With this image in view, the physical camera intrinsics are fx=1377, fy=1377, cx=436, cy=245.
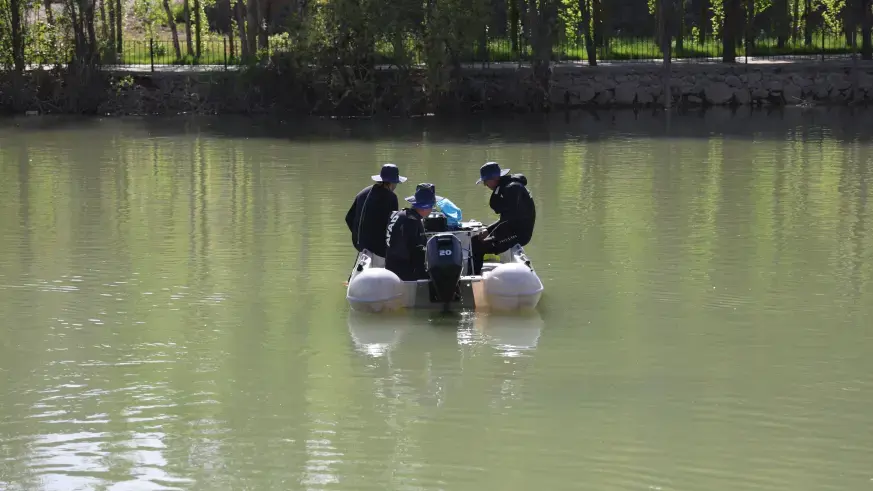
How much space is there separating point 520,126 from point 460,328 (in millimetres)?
23609

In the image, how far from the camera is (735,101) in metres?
41.4

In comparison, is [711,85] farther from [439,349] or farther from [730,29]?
[439,349]

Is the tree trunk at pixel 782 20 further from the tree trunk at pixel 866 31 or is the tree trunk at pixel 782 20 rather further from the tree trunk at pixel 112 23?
the tree trunk at pixel 112 23

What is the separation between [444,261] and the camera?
12.6 meters

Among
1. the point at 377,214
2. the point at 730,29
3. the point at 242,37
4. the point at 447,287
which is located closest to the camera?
the point at 447,287

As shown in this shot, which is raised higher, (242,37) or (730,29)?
(242,37)

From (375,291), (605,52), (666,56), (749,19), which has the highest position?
(749,19)

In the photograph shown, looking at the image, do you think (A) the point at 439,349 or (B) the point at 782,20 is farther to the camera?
(B) the point at 782,20

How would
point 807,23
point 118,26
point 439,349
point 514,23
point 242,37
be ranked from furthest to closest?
point 807,23 < point 118,26 < point 514,23 < point 242,37 < point 439,349

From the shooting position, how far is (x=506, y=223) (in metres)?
14.3

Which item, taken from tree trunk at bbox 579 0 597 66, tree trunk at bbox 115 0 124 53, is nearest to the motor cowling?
tree trunk at bbox 579 0 597 66

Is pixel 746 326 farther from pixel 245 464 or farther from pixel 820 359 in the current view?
pixel 245 464

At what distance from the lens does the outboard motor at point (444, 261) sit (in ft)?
41.4

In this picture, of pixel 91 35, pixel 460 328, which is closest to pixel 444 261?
pixel 460 328
